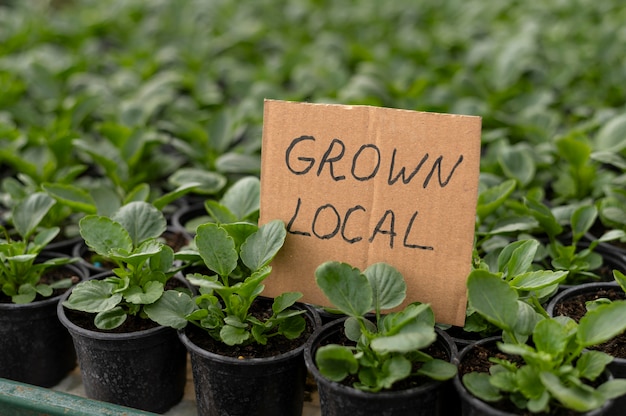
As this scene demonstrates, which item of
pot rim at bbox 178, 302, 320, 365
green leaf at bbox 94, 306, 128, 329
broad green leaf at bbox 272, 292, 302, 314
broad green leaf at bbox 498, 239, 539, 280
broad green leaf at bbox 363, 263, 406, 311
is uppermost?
broad green leaf at bbox 498, 239, 539, 280

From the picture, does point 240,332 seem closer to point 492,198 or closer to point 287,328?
point 287,328

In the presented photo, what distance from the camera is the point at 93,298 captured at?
1116 mm

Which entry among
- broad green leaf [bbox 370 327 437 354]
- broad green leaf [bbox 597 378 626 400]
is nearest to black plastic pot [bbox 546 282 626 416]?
broad green leaf [bbox 597 378 626 400]

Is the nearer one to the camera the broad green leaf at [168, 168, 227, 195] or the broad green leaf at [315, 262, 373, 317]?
the broad green leaf at [315, 262, 373, 317]

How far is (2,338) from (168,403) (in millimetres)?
333

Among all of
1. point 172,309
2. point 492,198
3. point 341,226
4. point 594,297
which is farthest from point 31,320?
point 594,297

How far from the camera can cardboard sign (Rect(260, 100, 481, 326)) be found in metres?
1.05

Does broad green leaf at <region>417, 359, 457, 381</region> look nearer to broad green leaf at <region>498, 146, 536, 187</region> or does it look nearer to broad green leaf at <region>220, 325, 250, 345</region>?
broad green leaf at <region>220, 325, 250, 345</region>

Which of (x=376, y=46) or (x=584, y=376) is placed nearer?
(x=584, y=376)

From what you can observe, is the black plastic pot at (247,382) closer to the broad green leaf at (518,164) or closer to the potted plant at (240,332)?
the potted plant at (240,332)

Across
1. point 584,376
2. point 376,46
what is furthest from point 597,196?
point 376,46

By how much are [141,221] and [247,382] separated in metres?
0.39

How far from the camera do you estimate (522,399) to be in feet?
3.03

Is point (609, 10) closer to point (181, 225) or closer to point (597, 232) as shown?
point (597, 232)
